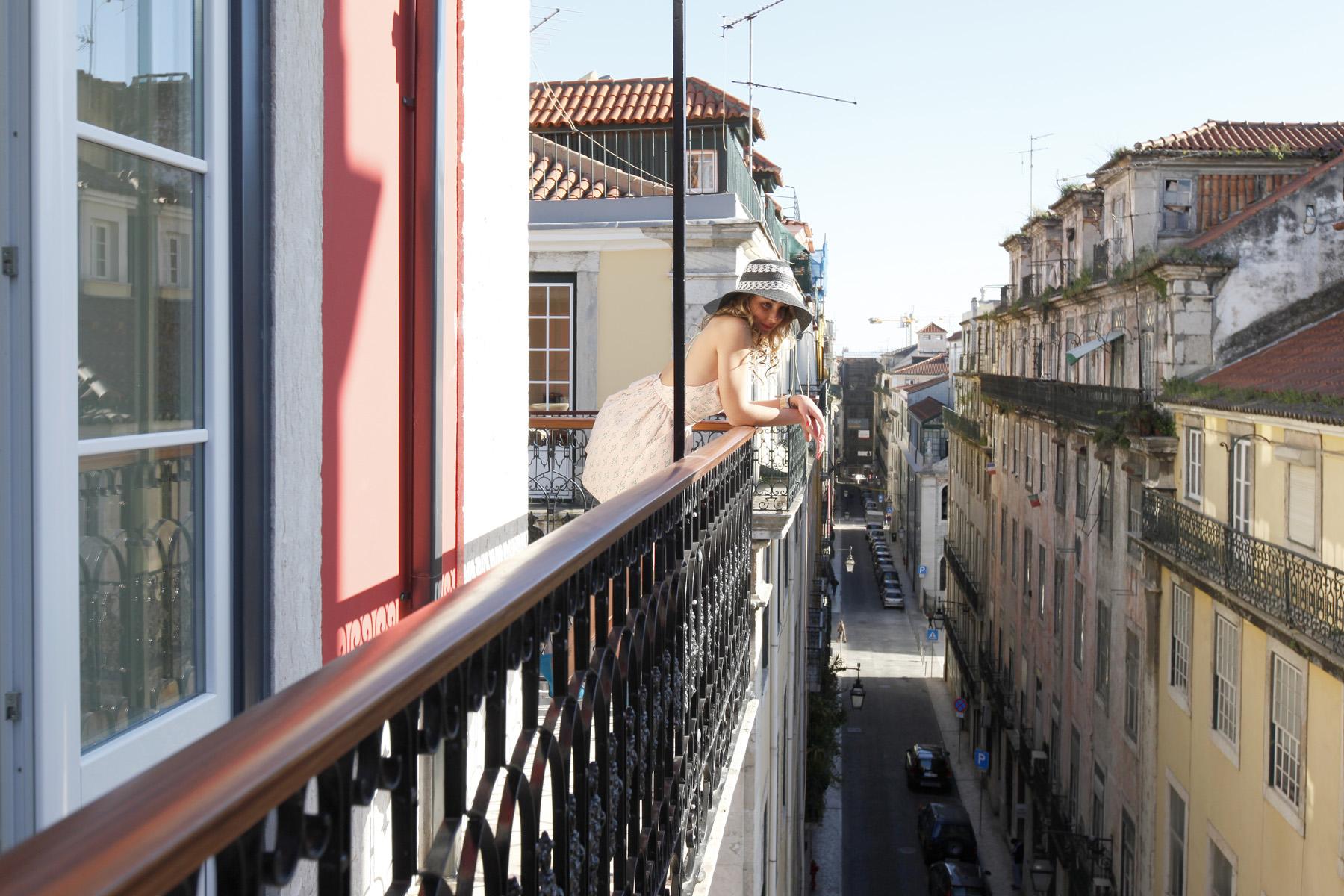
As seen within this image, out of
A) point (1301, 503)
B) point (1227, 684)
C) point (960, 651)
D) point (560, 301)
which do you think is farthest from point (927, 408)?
point (560, 301)

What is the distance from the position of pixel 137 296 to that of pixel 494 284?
244 centimetres

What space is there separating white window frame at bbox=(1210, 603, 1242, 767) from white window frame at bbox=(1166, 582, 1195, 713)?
1.02 meters

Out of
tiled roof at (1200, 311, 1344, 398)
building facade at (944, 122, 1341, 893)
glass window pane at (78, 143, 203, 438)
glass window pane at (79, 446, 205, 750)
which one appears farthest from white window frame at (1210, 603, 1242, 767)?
glass window pane at (78, 143, 203, 438)

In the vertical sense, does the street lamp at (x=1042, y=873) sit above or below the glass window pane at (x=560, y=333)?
below

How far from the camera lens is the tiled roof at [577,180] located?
14852mm

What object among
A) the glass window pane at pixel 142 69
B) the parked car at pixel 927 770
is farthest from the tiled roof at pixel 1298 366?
the parked car at pixel 927 770

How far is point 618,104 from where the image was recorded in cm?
1844

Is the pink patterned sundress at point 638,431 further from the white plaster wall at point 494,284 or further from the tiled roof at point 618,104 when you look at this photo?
the tiled roof at point 618,104

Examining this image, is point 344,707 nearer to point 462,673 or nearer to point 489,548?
point 462,673

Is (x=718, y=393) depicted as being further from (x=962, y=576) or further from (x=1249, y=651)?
(x=962, y=576)

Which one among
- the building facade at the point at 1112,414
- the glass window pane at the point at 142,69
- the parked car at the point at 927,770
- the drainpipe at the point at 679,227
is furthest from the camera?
the parked car at the point at 927,770

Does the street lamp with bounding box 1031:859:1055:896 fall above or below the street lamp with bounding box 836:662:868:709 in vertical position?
below

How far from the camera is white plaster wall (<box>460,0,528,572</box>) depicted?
443 cm

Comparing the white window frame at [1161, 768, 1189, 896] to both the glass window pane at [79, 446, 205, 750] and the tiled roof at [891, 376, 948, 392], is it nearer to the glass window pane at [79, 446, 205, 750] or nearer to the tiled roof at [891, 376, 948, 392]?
the glass window pane at [79, 446, 205, 750]
